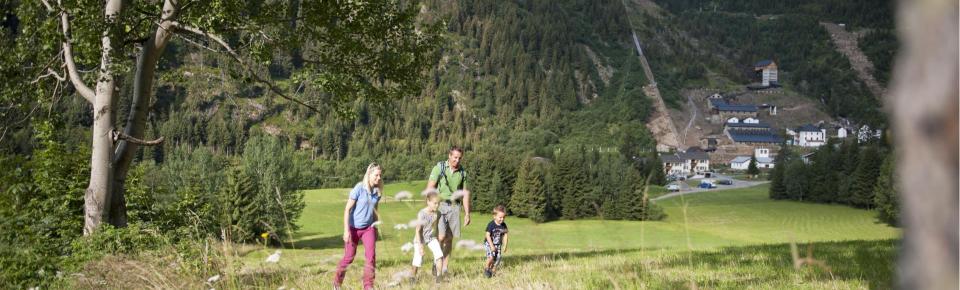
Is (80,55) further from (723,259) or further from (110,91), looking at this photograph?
(723,259)

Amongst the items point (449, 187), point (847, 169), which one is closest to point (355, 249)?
point (449, 187)

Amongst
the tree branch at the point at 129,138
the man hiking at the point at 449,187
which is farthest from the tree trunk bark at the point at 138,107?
the man hiking at the point at 449,187

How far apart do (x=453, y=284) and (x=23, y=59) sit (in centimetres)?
1113

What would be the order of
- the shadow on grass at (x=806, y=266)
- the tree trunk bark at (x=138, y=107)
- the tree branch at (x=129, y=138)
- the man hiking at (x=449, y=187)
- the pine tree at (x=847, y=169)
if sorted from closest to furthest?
the shadow on grass at (x=806, y=266), the man hiking at (x=449, y=187), the tree branch at (x=129, y=138), the tree trunk bark at (x=138, y=107), the pine tree at (x=847, y=169)

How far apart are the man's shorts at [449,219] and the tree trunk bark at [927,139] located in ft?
30.9

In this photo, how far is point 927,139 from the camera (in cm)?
81

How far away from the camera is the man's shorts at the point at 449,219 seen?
10195 mm

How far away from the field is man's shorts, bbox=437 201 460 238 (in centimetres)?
64

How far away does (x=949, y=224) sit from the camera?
2.71 ft

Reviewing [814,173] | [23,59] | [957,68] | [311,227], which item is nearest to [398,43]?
[23,59]

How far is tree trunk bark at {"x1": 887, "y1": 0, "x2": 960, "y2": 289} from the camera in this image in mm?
768

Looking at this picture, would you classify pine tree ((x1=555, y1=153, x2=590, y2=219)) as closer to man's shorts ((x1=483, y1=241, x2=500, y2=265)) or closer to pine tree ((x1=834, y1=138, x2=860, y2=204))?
pine tree ((x1=834, y1=138, x2=860, y2=204))

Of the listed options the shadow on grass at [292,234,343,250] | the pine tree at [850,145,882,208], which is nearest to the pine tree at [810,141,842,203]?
the pine tree at [850,145,882,208]

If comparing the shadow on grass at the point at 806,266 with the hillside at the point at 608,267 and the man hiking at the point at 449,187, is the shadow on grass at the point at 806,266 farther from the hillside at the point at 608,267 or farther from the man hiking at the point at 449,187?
the man hiking at the point at 449,187
